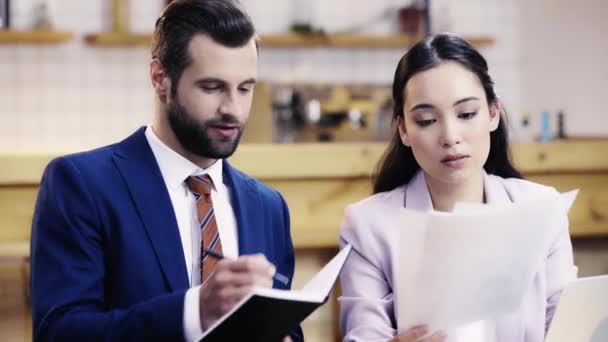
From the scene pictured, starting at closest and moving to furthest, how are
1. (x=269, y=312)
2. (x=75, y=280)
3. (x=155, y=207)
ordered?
(x=269, y=312) → (x=75, y=280) → (x=155, y=207)

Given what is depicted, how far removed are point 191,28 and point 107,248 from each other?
43 cm

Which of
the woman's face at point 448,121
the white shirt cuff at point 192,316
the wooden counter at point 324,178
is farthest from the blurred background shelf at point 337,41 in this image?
the white shirt cuff at point 192,316

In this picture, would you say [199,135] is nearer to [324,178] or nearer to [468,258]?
[468,258]

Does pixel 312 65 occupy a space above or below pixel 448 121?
below

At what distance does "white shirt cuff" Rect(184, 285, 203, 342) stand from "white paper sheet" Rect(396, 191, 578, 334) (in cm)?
36

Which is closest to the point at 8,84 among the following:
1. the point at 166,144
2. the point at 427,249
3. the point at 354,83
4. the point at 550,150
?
the point at 354,83

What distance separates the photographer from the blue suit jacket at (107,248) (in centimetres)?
160

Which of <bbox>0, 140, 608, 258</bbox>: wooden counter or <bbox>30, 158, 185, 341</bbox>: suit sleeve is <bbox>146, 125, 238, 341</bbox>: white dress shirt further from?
<bbox>0, 140, 608, 258</bbox>: wooden counter

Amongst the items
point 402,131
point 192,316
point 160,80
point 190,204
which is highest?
point 160,80

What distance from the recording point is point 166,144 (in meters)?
1.82

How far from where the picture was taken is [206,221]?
178cm

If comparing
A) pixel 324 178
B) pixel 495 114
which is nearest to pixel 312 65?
pixel 324 178

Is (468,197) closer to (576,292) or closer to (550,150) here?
(576,292)

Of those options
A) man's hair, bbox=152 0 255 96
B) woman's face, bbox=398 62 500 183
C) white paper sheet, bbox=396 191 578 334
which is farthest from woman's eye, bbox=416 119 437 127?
man's hair, bbox=152 0 255 96
